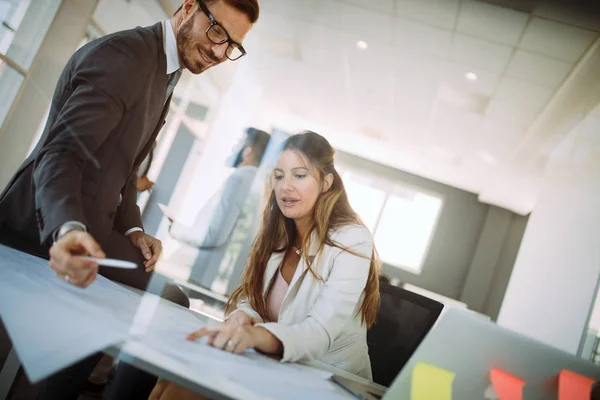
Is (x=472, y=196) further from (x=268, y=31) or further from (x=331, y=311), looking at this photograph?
(x=331, y=311)

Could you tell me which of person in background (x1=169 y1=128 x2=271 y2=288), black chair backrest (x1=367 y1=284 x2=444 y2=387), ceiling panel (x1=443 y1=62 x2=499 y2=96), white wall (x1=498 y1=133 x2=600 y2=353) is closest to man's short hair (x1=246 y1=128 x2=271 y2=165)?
person in background (x1=169 y1=128 x2=271 y2=288)

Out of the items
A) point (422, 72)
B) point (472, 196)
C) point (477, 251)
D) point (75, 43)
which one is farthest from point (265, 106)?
point (477, 251)

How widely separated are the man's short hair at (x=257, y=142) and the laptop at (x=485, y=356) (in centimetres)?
138

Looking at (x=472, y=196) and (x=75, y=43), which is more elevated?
(x=472, y=196)

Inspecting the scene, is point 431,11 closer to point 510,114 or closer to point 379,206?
point 379,206

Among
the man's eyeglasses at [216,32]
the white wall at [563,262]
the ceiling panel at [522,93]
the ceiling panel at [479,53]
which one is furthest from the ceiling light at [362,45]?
the white wall at [563,262]

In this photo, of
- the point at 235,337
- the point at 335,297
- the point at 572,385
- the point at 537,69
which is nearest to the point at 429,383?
the point at 572,385

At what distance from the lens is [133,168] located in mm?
1163

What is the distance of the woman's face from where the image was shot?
4.12 ft

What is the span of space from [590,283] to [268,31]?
7.71 feet

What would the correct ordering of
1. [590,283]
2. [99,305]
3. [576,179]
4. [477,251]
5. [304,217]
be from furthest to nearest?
[477,251] < [576,179] < [590,283] < [304,217] < [99,305]

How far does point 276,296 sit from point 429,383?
0.67 meters

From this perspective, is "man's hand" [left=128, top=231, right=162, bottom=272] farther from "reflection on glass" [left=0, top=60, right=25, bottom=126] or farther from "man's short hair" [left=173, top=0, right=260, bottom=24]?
"reflection on glass" [left=0, top=60, right=25, bottom=126]

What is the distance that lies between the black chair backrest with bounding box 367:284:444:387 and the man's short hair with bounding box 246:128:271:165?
844 millimetres
